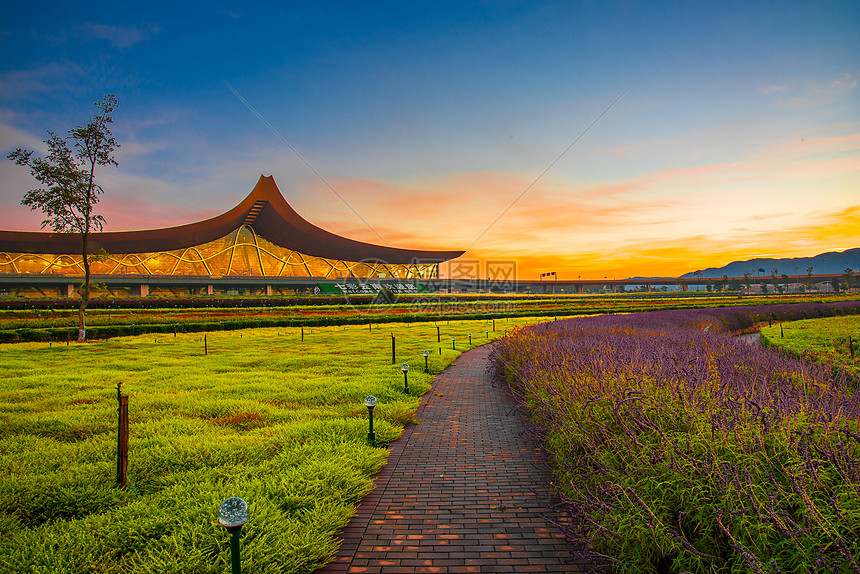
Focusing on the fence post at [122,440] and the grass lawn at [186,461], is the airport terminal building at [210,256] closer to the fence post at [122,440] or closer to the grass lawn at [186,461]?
the grass lawn at [186,461]

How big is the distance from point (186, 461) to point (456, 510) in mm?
3423

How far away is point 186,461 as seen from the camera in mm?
5211

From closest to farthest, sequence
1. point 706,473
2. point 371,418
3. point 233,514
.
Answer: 1. point 233,514
2. point 706,473
3. point 371,418

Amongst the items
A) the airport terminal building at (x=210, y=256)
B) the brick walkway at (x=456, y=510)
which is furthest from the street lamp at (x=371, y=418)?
the airport terminal building at (x=210, y=256)

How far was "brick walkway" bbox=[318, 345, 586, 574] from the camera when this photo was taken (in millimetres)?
3363

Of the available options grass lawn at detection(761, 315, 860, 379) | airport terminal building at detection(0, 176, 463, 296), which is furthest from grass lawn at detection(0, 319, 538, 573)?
airport terminal building at detection(0, 176, 463, 296)

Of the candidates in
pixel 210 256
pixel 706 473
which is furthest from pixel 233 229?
pixel 706 473

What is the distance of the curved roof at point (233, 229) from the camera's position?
62.8 m

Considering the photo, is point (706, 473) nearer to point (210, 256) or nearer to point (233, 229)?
point (233, 229)

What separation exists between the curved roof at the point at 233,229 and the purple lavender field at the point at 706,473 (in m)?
71.5

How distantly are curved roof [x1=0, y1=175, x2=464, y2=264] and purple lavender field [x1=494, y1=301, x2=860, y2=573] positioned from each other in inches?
2816

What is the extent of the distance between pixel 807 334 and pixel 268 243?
254 feet

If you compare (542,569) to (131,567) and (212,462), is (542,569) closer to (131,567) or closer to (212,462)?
(131,567)

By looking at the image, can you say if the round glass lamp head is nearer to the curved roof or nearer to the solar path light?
the solar path light
